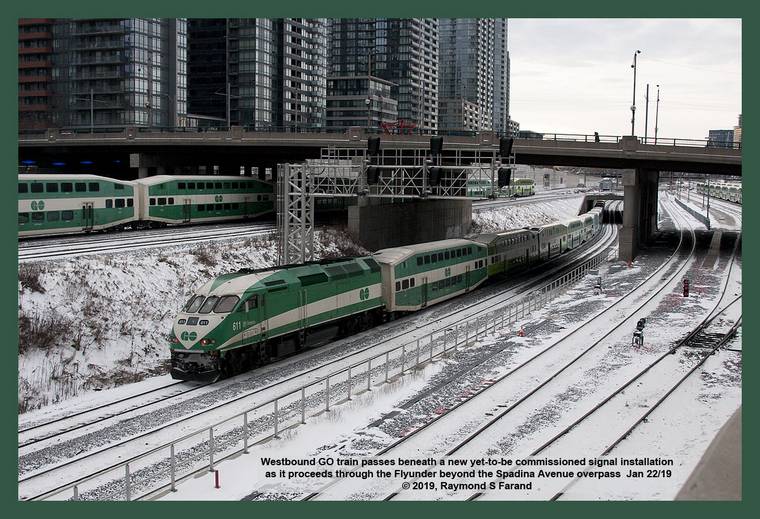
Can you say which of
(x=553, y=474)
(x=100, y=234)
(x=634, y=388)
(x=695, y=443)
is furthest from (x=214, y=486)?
(x=100, y=234)

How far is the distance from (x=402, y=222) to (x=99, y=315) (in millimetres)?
37280

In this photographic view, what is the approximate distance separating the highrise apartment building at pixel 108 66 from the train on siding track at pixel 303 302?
101m

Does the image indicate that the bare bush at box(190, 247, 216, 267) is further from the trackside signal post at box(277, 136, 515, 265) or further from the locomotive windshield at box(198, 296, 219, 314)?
the locomotive windshield at box(198, 296, 219, 314)

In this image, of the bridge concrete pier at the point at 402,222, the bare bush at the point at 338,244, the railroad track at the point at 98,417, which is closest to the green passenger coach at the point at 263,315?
the railroad track at the point at 98,417

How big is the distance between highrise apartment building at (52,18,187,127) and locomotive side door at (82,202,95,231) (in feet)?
290

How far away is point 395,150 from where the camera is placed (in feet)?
193

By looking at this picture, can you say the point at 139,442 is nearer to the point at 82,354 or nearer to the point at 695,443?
the point at 82,354

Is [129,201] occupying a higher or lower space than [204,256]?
higher

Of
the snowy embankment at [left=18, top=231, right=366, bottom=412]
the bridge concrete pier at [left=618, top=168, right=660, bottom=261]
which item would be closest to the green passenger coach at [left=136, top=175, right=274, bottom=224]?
the snowy embankment at [left=18, top=231, right=366, bottom=412]

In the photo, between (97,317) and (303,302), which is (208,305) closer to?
(303,302)

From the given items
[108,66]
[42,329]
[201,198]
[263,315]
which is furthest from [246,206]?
[108,66]

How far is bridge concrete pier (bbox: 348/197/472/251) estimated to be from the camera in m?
66.4

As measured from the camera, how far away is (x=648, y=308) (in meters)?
47.6

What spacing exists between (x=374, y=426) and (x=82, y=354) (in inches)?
639
